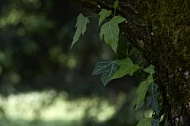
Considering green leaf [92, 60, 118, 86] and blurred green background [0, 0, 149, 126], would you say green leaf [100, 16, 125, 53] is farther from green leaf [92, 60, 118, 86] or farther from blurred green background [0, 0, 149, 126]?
blurred green background [0, 0, 149, 126]

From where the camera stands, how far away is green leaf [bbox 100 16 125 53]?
53.0 inches

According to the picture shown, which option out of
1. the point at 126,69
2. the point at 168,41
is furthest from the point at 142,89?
the point at 168,41

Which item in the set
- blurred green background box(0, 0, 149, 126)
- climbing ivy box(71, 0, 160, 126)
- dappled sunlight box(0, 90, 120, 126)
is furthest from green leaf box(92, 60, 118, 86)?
dappled sunlight box(0, 90, 120, 126)

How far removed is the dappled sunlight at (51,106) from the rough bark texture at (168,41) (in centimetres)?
539

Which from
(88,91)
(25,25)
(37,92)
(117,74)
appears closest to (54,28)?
(25,25)

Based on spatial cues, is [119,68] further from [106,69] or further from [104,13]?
[104,13]

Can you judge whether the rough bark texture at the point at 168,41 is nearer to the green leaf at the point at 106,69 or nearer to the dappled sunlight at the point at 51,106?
the green leaf at the point at 106,69

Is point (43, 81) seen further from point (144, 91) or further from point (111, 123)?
point (144, 91)

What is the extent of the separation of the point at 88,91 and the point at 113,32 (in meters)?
5.53

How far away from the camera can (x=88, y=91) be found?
690 centimetres

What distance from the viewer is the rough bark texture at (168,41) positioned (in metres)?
1.29

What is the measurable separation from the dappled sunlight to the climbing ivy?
17.1 feet

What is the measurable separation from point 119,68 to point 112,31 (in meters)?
0.12

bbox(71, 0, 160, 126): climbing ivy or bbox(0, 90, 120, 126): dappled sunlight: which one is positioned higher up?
bbox(0, 90, 120, 126): dappled sunlight
